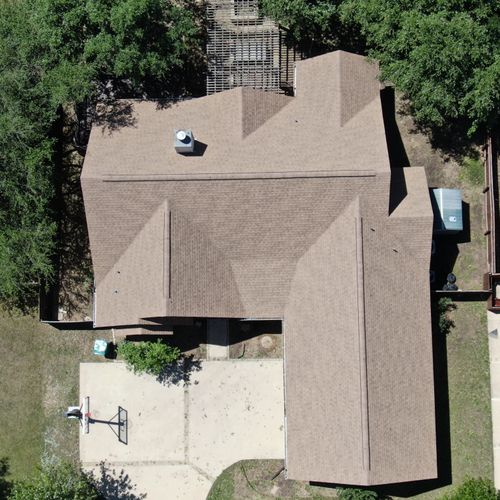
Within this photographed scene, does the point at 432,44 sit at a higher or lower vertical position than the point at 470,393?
higher

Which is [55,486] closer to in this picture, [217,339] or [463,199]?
[217,339]

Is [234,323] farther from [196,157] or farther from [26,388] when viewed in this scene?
[26,388]

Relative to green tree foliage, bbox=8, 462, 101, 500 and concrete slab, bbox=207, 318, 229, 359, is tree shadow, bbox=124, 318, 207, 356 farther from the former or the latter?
green tree foliage, bbox=8, 462, 101, 500

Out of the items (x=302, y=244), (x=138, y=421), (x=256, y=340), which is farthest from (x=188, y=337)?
(x=302, y=244)

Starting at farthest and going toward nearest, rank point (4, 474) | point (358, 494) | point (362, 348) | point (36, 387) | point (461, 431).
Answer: point (36, 387), point (4, 474), point (461, 431), point (358, 494), point (362, 348)

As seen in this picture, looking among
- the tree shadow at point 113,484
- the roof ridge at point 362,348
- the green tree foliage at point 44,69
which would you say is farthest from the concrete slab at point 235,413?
the green tree foliage at point 44,69

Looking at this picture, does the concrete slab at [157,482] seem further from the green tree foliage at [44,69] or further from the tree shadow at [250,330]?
the green tree foliage at [44,69]
